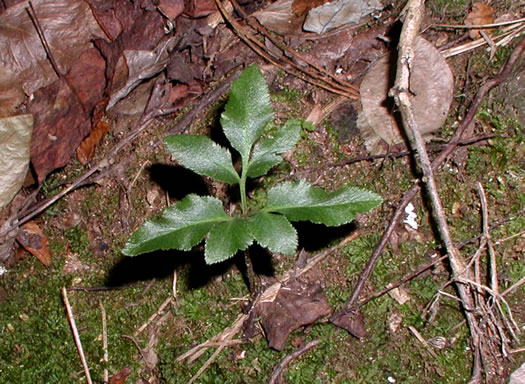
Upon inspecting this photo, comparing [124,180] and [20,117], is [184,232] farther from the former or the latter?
[20,117]

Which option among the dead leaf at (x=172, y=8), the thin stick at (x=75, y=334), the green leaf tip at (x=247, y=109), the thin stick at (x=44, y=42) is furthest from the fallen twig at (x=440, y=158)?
the thin stick at (x=44, y=42)

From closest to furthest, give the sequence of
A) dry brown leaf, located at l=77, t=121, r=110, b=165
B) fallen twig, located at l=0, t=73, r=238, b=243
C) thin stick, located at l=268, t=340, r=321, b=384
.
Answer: thin stick, located at l=268, t=340, r=321, b=384, fallen twig, located at l=0, t=73, r=238, b=243, dry brown leaf, located at l=77, t=121, r=110, b=165

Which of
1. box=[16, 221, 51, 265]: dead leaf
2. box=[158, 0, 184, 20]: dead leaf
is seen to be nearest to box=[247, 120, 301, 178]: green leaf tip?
box=[16, 221, 51, 265]: dead leaf

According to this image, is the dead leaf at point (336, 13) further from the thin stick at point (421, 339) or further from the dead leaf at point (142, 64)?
the thin stick at point (421, 339)

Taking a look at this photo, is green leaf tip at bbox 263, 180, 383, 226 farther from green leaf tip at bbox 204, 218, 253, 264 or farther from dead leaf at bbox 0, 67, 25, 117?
dead leaf at bbox 0, 67, 25, 117

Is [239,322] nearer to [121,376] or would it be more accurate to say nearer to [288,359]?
[288,359]

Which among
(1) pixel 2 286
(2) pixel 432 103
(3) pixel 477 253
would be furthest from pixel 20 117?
(3) pixel 477 253
